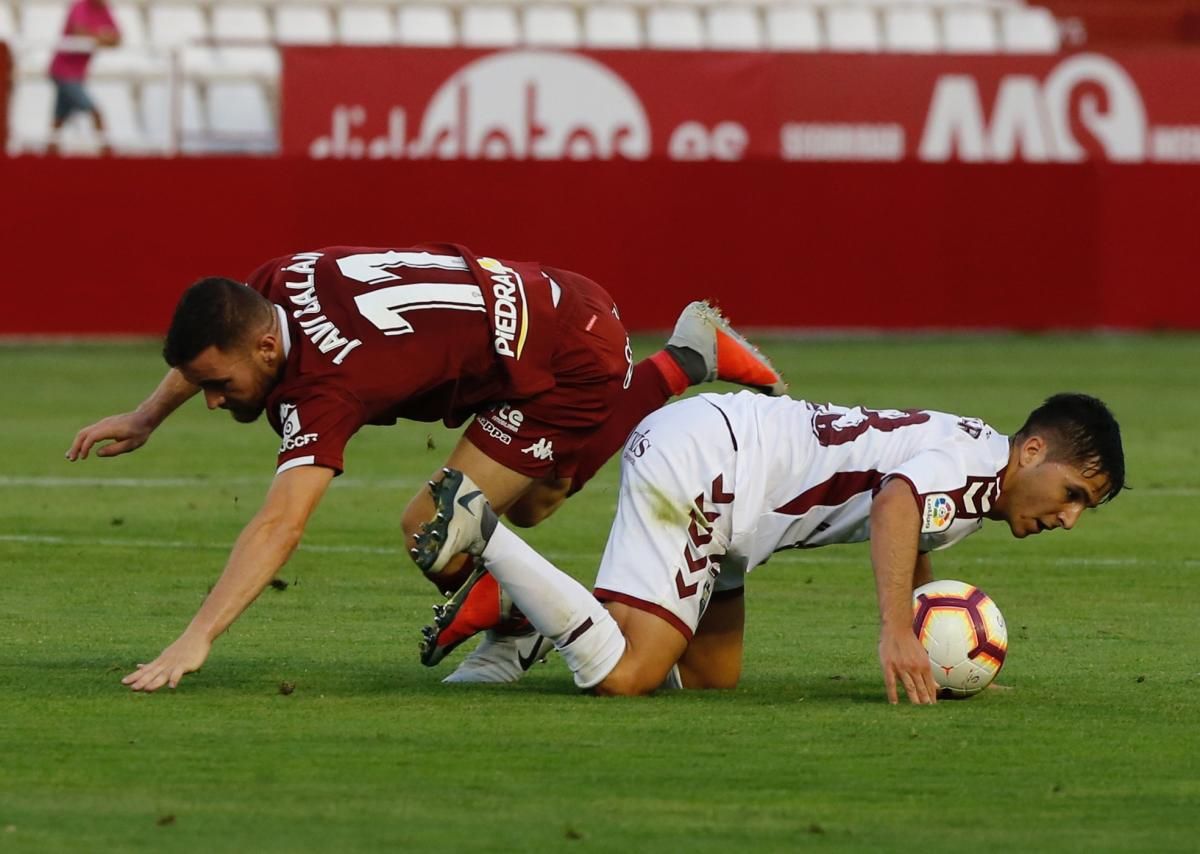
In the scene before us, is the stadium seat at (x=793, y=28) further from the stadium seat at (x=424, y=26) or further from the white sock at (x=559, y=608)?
the white sock at (x=559, y=608)

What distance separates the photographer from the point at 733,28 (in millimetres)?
26406

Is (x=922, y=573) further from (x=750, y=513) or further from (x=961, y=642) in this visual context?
(x=750, y=513)

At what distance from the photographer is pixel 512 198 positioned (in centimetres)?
2225

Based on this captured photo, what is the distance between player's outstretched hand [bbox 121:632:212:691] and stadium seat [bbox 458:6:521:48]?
1967cm

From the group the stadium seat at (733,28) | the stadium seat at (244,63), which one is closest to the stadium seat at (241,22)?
the stadium seat at (244,63)

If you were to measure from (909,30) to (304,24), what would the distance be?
698 centimetres

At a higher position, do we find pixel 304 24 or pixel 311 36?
pixel 304 24

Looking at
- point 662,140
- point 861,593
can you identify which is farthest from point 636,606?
point 662,140

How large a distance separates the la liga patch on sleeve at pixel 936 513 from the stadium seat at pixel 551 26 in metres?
19.4

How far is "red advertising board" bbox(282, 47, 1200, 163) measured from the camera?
886 inches

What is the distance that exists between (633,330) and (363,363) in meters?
16.1

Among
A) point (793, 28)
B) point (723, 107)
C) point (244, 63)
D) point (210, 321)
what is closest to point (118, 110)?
point (244, 63)

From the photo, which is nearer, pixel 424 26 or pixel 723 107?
pixel 723 107

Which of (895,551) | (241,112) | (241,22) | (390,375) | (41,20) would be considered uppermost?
(390,375)
